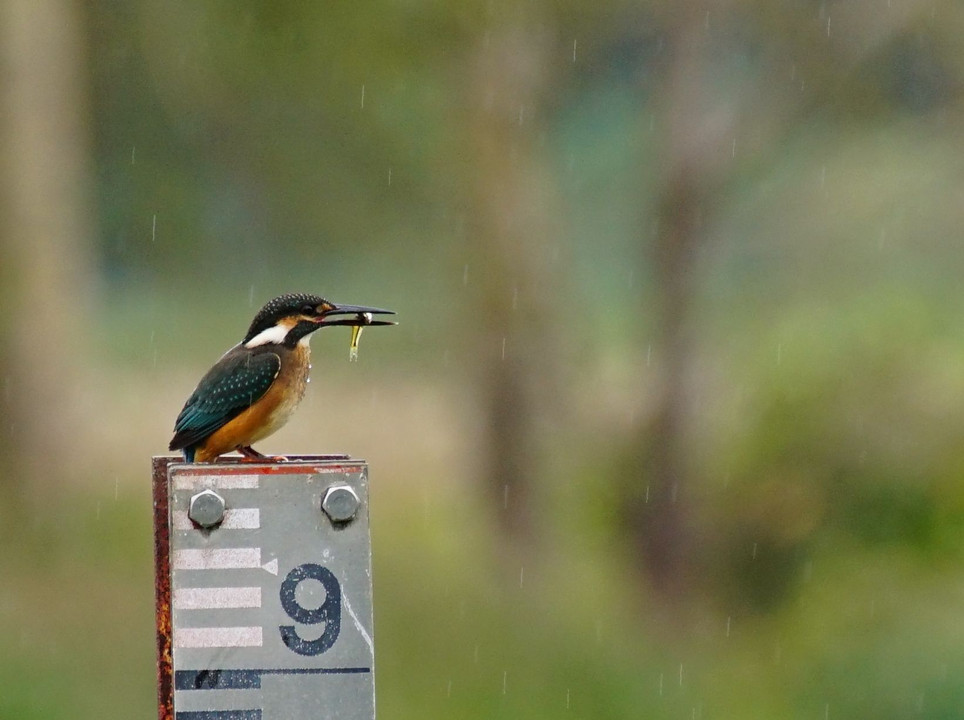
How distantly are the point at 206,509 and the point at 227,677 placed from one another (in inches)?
12.3

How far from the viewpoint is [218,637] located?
321 centimetres

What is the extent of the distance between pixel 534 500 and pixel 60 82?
5.04m

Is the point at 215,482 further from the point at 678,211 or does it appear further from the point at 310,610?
the point at 678,211

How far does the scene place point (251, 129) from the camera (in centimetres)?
2038

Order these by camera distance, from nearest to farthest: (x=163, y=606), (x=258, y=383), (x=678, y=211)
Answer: (x=163, y=606) < (x=258, y=383) < (x=678, y=211)

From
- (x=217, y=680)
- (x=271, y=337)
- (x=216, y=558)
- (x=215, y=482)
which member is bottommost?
(x=217, y=680)

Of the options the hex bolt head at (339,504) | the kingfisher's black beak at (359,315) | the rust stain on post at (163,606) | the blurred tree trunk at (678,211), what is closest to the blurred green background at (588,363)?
the blurred tree trunk at (678,211)

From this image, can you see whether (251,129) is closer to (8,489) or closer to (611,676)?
(8,489)

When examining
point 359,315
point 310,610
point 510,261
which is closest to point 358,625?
point 310,610

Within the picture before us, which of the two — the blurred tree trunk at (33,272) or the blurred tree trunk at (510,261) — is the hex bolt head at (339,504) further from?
the blurred tree trunk at (510,261)

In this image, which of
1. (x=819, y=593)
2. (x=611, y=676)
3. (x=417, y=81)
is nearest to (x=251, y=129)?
(x=417, y=81)

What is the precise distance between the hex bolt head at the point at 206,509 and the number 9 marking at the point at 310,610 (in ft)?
0.57

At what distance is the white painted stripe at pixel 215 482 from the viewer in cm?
322

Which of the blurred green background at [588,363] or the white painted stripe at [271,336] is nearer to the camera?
the white painted stripe at [271,336]
